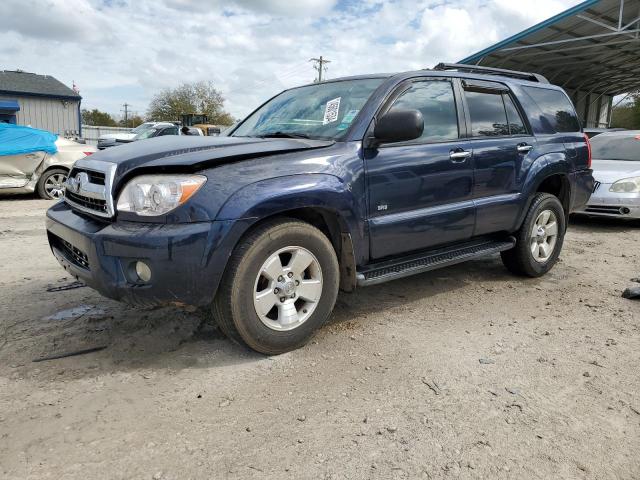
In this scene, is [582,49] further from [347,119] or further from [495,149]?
[347,119]

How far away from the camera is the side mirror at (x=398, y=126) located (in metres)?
3.21

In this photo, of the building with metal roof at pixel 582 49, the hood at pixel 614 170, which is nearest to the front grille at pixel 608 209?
the hood at pixel 614 170

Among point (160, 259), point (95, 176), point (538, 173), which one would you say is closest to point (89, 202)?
point (95, 176)

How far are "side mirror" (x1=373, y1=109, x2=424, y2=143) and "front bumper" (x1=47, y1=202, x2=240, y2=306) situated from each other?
1.23 m

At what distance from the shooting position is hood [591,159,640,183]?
7.64m

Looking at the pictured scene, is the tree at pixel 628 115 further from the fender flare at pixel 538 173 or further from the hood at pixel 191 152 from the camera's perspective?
the hood at pixel 191 152

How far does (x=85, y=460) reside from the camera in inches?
82.4

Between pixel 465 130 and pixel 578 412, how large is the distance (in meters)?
2.30

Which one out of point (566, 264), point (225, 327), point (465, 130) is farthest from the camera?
point (566, 264)

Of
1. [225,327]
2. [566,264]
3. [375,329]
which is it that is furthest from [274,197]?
[566,264]

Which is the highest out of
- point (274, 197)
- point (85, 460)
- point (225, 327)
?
point (274, 197)

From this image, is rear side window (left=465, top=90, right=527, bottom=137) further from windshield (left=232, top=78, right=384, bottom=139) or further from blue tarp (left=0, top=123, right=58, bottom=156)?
blue tarp (left=0, top=123, right=58, bottom=156)

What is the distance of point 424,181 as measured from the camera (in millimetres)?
3629

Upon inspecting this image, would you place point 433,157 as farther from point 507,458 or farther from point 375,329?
point 507,458
